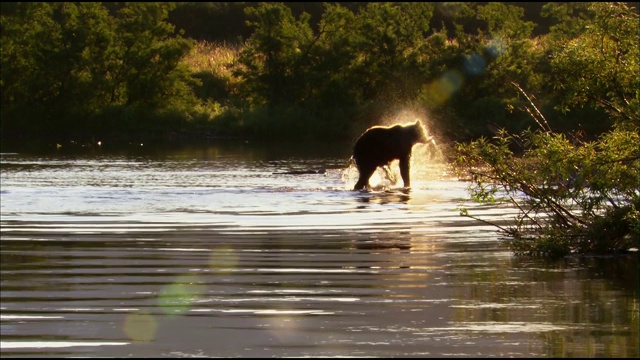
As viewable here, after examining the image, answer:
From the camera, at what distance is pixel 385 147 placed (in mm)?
25016

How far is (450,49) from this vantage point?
161 ft

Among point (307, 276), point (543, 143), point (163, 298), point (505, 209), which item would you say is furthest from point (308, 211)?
point (163, 298)

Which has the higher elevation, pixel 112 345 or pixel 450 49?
pixel 450 49

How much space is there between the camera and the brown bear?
2484cm

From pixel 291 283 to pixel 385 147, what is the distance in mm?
13263

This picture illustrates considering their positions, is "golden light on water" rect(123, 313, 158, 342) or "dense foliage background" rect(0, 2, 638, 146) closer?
"golden light on water" rect(123, 313, 158, 342)

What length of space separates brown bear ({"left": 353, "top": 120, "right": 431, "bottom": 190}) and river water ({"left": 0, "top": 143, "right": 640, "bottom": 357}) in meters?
2.53

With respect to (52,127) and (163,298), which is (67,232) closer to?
(163,298)

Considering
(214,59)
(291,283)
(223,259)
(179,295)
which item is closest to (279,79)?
(214,59)

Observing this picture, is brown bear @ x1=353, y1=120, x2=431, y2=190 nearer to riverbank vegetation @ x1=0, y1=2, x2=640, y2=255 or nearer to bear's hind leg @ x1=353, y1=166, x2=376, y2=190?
bear's hind leg @ x1=353, y1=166, x2=376, y2=190

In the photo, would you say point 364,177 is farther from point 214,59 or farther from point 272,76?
point 214,59

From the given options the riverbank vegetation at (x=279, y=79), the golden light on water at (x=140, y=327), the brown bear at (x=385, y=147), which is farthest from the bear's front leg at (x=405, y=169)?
the riverbank vegetation at (x=279, y=79)

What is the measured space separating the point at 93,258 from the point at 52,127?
3763 centimetres

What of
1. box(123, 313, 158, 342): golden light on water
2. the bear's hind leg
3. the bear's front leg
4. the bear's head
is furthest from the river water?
the bear's head
